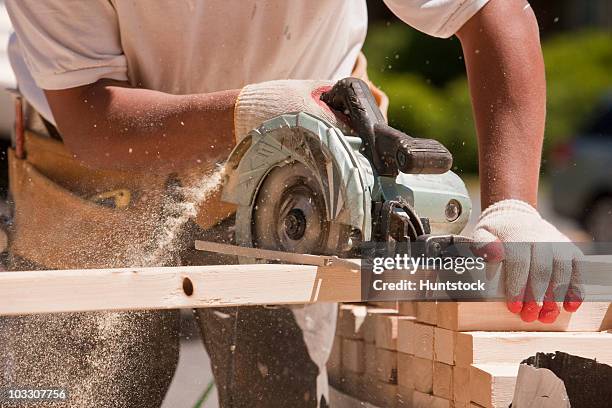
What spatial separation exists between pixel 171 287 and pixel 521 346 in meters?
0.75

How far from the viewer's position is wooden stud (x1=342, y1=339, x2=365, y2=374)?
9.00 feet

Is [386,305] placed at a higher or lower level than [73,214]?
lower

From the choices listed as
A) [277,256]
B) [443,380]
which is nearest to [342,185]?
[277,256]

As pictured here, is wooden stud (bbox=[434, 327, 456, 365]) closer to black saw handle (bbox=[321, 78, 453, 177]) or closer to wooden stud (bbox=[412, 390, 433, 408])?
wooden stud (bbox=[412, 390, 433, 408])

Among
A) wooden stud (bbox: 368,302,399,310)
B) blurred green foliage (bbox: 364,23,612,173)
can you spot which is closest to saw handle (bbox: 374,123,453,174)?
wooden stud (bbox: 368,302,399,310)

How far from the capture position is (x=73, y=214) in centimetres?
272

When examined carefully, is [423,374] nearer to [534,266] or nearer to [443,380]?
[443,380]

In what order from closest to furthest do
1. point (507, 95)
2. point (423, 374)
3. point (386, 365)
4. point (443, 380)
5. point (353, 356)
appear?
point (443, 380) → point (423, 374) → point (507, 95) → point (386, 365) → point (353, 356)

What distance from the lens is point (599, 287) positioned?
2029mm

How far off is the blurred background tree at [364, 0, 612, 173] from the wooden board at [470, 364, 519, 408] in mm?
12104

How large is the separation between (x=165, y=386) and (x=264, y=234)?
711 mm

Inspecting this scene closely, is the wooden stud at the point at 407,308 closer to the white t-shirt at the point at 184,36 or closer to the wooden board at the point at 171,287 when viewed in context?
the wooden board at the point at 171,287

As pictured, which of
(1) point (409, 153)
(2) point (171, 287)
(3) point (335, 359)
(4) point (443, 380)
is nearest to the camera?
(2) point (171, 287)

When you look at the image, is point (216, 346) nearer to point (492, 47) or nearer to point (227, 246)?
point (227, 246)
